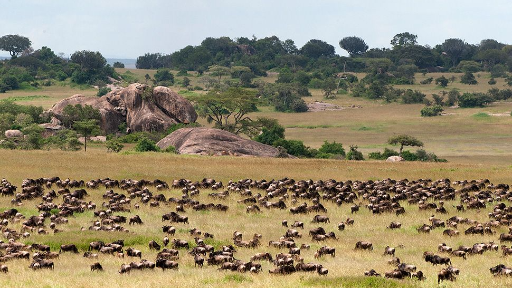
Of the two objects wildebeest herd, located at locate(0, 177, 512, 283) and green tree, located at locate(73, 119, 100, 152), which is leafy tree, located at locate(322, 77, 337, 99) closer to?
green tree, located at locate(73, 119, 100, 152)

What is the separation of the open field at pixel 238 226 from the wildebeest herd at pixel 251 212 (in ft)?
0.87

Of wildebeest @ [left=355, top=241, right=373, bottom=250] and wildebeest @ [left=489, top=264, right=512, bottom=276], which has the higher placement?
wildebeest @ [left=489, top=264, right=512, bottom=276]

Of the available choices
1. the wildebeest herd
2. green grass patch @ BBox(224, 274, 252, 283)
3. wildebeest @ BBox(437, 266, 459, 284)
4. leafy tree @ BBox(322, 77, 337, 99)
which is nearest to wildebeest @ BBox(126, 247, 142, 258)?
the wildebeest herd

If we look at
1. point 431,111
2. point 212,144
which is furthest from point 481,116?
point 212,144

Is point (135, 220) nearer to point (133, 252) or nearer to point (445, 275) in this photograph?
point (133, 252)

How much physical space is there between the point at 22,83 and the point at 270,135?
8569 centimetres

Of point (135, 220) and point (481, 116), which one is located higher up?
point (135, 220)

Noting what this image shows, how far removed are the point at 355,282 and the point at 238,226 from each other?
9897 mm

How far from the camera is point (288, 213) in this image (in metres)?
30.6

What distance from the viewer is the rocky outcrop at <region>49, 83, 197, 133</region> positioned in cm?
7812

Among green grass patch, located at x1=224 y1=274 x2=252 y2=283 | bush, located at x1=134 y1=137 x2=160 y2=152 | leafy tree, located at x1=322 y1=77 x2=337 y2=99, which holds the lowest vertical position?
bush, located at x1=134 y1=137 x2=160 y2=152

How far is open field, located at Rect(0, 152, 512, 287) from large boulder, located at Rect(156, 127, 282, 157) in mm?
7548

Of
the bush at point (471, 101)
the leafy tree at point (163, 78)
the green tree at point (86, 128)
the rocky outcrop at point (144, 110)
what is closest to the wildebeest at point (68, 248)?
the green tree at point (86, 128)

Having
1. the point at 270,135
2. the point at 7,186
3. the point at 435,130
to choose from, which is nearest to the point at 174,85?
the point at 435,130
